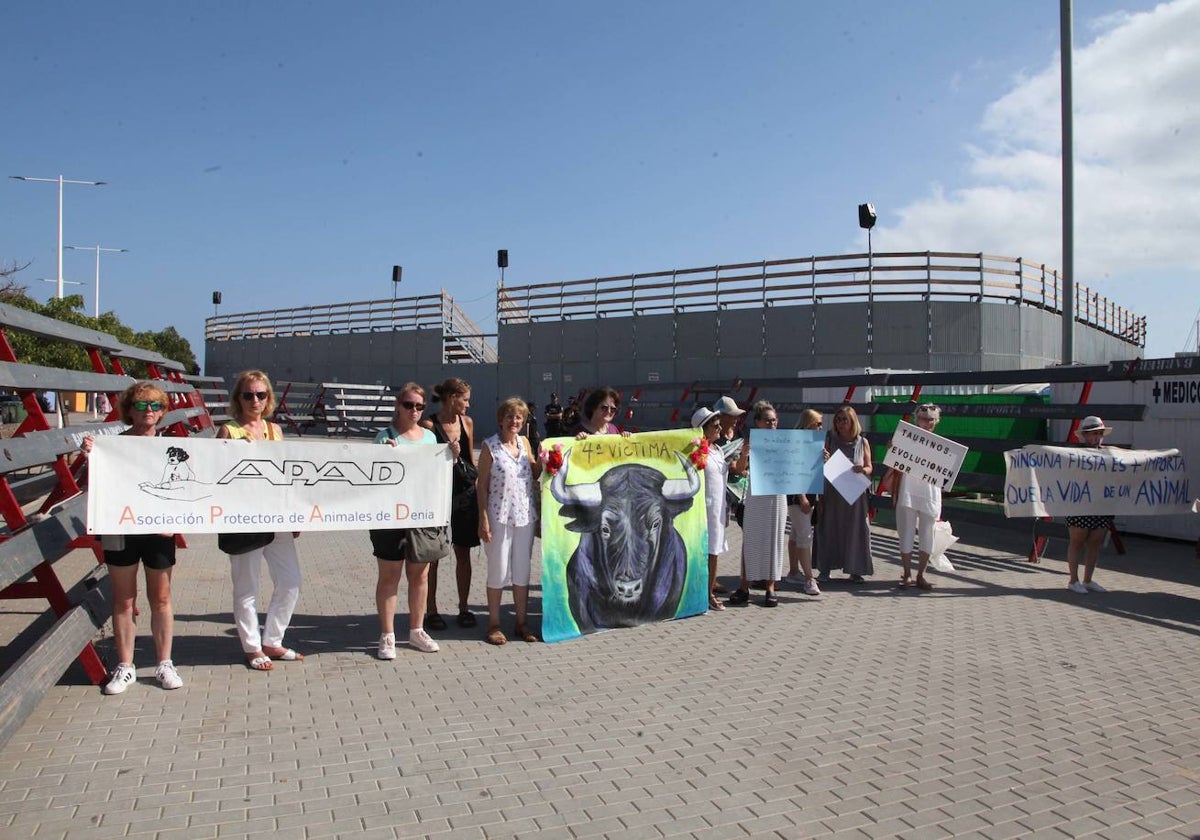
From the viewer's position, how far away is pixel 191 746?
178 inches

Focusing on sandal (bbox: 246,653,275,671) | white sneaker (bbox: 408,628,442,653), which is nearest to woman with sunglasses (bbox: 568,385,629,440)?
white sneaker (bbox: 408,628,442,653)

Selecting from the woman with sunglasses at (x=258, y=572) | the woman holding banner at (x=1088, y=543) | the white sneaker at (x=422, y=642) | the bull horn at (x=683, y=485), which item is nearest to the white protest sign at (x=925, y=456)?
the woman holding banner at (x=1088, y=543)

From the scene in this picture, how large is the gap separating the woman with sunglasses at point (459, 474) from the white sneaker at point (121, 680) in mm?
2174

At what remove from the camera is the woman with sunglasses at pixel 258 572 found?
579 cm

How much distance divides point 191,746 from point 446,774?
4.31 ft

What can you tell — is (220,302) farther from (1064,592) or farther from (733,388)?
(1064,592)

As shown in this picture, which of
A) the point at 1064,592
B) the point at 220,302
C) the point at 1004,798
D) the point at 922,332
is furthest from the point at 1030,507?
the point at 220,302

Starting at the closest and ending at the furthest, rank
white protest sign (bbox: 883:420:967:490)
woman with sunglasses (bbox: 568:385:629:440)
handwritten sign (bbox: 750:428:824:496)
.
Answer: woman with sunglasses (bbox: 568:385:629:440) → handwritten sign (bbox: 750:428:824:496) → white protest sign (bbox: 883:420:967:490)

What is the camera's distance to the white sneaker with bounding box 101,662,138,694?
205 inches

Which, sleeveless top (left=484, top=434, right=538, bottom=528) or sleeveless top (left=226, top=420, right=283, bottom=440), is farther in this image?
sleeveless top (left=484, top=434, right=538, bottom=528)

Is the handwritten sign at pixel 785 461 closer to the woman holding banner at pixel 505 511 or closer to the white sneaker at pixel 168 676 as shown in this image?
the woman holding banner at pixel 505 511

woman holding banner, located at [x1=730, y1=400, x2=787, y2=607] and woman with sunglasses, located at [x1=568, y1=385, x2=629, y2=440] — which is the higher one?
woman with sunglasses, located at [x1=568, y1=385, x2=629, y2=440]

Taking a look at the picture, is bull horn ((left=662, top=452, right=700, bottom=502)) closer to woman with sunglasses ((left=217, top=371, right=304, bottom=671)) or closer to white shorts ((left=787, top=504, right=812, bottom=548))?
white shorts ((left=787, top=504, right=812, bottom=548))

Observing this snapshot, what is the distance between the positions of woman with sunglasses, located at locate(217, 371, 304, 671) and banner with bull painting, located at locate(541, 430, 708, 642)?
1691 millimetres
